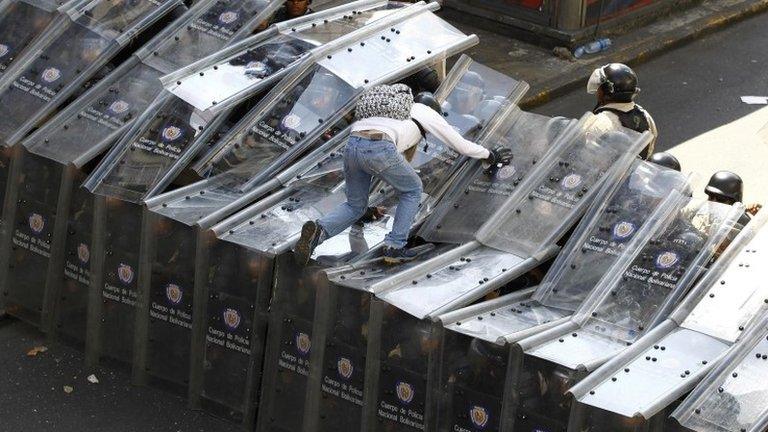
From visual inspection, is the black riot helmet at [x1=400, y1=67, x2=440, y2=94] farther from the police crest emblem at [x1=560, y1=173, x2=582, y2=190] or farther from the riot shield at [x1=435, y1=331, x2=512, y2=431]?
the riot shield at [x1=435, y1=331, x2=512, y2=431]

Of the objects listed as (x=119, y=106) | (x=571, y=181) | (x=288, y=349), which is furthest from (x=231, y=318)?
(x=571, y=181)

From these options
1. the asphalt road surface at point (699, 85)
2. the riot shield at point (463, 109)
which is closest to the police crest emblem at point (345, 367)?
the riot shield at point (463, 109)

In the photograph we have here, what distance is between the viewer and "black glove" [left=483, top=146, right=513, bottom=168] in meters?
8.59

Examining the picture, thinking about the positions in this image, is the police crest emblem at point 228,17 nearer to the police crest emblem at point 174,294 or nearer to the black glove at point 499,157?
the police crest emblem at point 174,294

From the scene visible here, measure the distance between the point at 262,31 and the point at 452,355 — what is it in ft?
12.6

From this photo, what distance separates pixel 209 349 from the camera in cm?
849

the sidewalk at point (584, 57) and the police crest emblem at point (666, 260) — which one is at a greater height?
the police crest emblem at point (666, 260)

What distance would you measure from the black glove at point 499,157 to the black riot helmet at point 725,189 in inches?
51.6

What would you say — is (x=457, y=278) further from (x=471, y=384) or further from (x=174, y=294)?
(x=174, y=294)

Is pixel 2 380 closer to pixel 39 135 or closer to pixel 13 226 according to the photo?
pixel 13 226

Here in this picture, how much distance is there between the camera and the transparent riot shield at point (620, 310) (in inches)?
277

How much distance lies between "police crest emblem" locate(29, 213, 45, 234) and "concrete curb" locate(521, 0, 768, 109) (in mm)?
5612

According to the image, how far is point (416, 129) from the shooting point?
820 centimetres

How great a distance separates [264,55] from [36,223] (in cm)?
201
